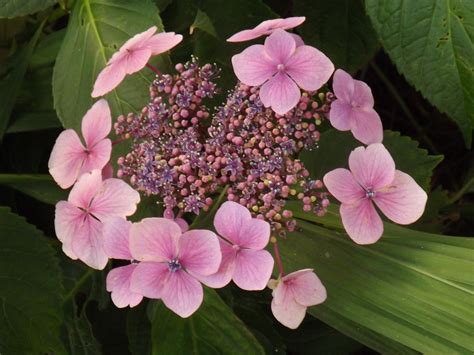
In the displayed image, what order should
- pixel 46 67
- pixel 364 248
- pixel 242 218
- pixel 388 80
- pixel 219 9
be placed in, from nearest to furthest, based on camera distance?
pixel 242 218, pixel 364 248, pixel 219 9, pixel 46 67, pixel 388 80

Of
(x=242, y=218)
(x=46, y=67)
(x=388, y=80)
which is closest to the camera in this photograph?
(x=242, y=218)

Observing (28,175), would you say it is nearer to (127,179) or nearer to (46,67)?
(46,67)

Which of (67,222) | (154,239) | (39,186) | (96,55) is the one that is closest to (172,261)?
(154,239)

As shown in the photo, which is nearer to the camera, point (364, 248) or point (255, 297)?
point (364, 248)

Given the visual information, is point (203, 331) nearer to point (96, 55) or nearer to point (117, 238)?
point (117, 238)

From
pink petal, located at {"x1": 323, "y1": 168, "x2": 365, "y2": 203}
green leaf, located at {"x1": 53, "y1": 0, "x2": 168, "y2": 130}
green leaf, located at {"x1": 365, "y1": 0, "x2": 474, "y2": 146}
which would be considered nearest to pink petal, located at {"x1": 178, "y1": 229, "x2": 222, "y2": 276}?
pink petal, located at {"x1": 323, "y1": 168, "x2": 365, "y2": 203}

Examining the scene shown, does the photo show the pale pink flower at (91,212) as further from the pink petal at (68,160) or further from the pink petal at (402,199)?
the pink petal at (402,199)

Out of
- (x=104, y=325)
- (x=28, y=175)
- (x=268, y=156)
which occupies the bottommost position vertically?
(x=104, y=325)

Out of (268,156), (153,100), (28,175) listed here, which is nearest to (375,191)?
(268,156)
